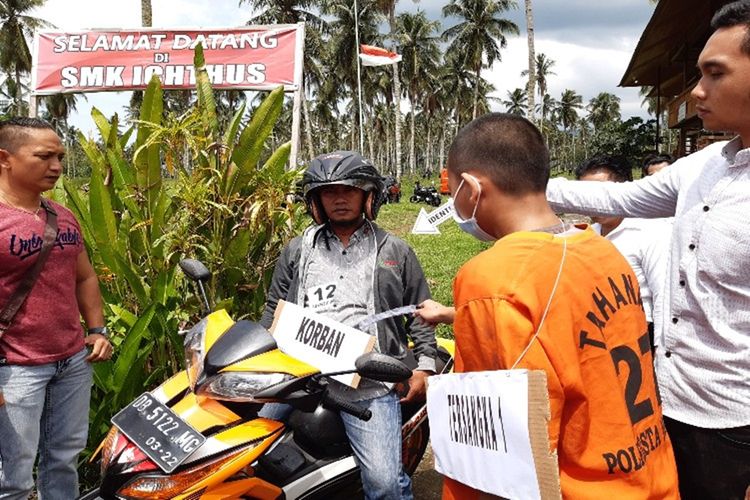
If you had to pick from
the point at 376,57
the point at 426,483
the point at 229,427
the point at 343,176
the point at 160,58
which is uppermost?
the point at 376,57

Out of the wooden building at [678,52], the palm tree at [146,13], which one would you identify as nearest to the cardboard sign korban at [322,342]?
the palm tree at [146,13]

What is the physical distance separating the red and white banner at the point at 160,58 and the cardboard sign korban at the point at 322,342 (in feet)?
10.2

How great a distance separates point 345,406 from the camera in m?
2.14

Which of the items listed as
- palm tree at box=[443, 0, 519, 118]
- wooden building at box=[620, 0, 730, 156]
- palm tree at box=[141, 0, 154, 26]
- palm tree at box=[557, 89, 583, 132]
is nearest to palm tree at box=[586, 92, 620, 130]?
palm tree at box=[557, 89, 583, 132]

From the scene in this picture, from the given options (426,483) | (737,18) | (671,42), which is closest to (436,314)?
(737,18)

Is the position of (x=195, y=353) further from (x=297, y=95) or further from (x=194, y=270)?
(x=297, y=95)

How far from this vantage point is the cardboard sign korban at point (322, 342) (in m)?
2.30

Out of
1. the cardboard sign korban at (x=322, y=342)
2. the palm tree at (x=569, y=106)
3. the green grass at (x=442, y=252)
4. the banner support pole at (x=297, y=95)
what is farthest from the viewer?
the palm tree at (x=569, y=106)

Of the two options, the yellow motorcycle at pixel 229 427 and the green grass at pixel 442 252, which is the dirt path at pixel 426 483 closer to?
the yellow motorcycle at pixel 229 427

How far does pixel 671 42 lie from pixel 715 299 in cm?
1588

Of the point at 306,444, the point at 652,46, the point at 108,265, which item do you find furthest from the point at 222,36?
the point at 652,46

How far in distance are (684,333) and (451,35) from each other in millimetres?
44909

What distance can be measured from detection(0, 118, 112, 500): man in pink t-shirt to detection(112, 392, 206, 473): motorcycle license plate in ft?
2.48

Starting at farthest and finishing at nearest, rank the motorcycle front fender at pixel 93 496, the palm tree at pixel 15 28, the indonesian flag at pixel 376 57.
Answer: the palm tree at pixel 15 28 → the indonesian flag at pixel 376 57 → the motorcycle front fender at pixel 93 496
